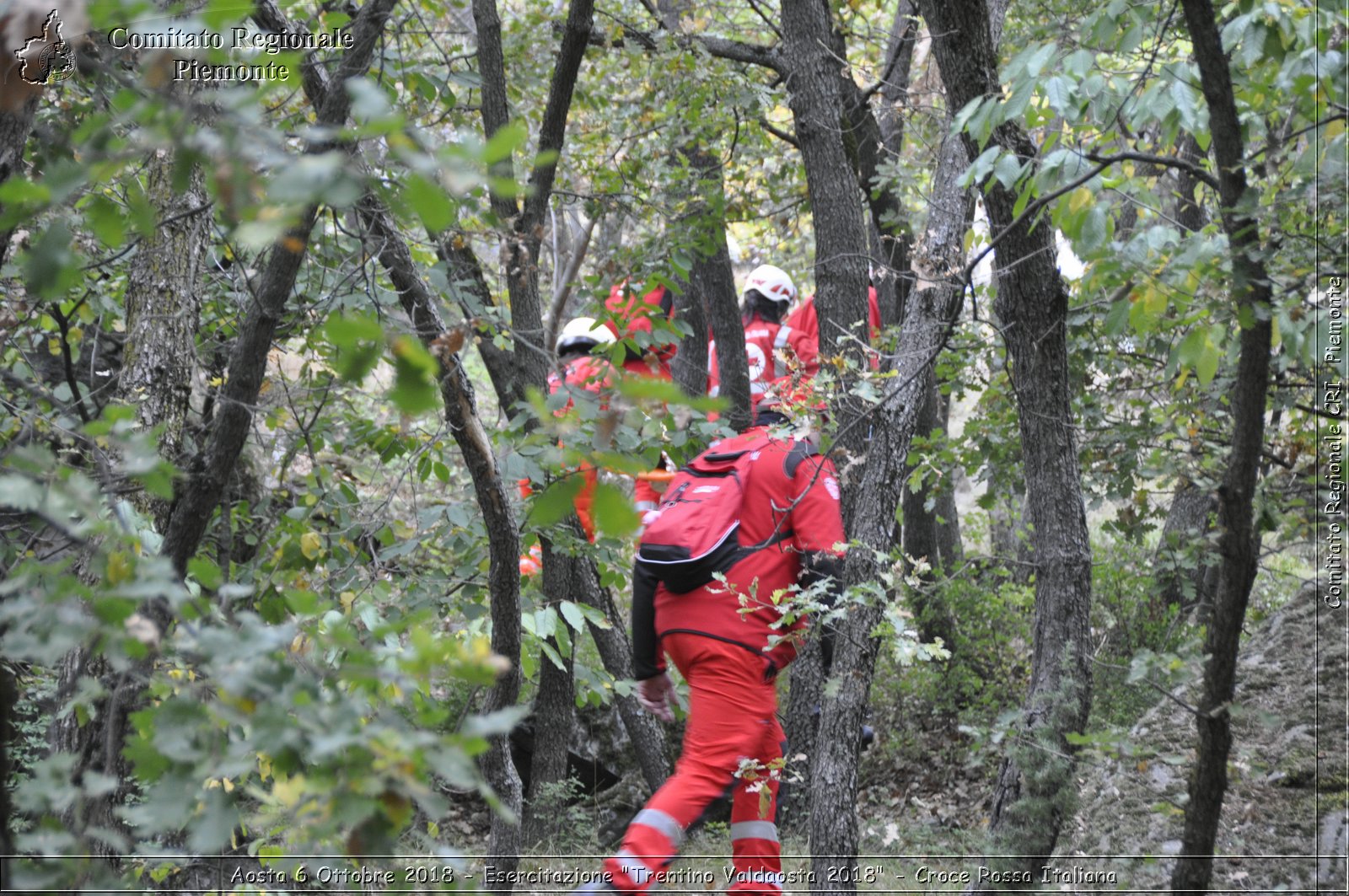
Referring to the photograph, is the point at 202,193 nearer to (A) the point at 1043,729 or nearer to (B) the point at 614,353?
Answer: (B) the point at 614,353

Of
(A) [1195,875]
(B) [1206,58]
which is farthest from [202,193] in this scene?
(A) [1195,875]

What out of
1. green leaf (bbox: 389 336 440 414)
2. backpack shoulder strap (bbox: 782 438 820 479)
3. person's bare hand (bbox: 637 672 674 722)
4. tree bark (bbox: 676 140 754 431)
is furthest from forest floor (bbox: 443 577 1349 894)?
tree bark (bbox: 676 140 754 431)

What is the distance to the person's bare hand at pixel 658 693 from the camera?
4824 millimetres

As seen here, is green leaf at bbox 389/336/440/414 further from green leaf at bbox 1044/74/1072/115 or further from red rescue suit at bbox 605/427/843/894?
red rescue suit at bbox 605/427/843/894

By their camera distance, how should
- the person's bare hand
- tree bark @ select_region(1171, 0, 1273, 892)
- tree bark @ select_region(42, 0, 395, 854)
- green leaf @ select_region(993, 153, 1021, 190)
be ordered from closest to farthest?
tree bark @ select_region(1171, 0, 1273, 892) < tree bark @ select_region(42, 0, 395, 854) < green leaf @ select_region(993, 153, 1021, 190) < the person's bare hand

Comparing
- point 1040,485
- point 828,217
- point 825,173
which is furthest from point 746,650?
point 825,173

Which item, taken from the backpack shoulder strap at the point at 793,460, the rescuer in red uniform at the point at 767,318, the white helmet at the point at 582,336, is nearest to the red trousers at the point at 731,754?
the backpack shoulder strap at the point at 793,460

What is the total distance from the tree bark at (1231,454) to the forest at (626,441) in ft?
0.04

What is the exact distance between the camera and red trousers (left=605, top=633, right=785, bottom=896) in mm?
4125

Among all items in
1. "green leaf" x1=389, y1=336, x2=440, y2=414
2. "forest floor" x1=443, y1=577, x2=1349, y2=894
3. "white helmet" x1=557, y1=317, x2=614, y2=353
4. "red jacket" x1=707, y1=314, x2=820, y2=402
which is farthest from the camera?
"red jacket" x1=707, y1=314, x2=820, y2=402

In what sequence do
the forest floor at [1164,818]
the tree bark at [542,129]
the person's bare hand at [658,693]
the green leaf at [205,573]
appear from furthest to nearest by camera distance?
the tree bark at [542,129] → the person's bare hand at [658,693] → the forest floor at [1164,818] → the green leaf at [205,573]

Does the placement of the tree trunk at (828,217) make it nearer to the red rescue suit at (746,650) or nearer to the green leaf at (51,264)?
the red rescue suit at (746,650)

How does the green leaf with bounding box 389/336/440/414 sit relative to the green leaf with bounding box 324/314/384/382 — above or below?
below

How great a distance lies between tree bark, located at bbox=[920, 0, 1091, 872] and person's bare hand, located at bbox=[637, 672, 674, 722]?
61.2 inches
